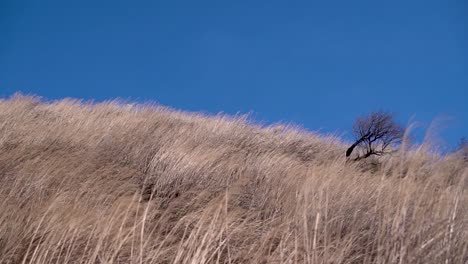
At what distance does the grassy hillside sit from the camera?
6.83 feet

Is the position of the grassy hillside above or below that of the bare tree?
below

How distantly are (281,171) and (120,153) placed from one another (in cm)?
169

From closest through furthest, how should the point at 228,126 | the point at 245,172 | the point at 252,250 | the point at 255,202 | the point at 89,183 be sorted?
1. the point at 252,250
2. the point at 89,183
3. the point at 255,202
4. the point at 245,172
5. the point at 228,126

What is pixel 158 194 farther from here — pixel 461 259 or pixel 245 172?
pixel 461 259

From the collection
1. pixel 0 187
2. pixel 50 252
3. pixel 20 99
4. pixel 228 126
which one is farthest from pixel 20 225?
pixel 20 99

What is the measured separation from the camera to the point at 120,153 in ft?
14.1

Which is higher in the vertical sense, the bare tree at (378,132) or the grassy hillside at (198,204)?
the bare tree at (378,132)

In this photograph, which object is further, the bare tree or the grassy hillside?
the bare tree

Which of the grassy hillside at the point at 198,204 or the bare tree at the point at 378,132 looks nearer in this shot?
the grassy hillside at the point at 198,204

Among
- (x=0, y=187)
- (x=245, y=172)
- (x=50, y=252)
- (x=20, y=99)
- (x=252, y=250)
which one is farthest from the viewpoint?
(x=20, y=99)

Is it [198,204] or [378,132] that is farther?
[378,132]

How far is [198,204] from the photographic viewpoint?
3178 mm

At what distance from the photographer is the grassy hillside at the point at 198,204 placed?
208 cm

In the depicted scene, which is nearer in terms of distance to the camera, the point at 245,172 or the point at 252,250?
the point at 252,250
